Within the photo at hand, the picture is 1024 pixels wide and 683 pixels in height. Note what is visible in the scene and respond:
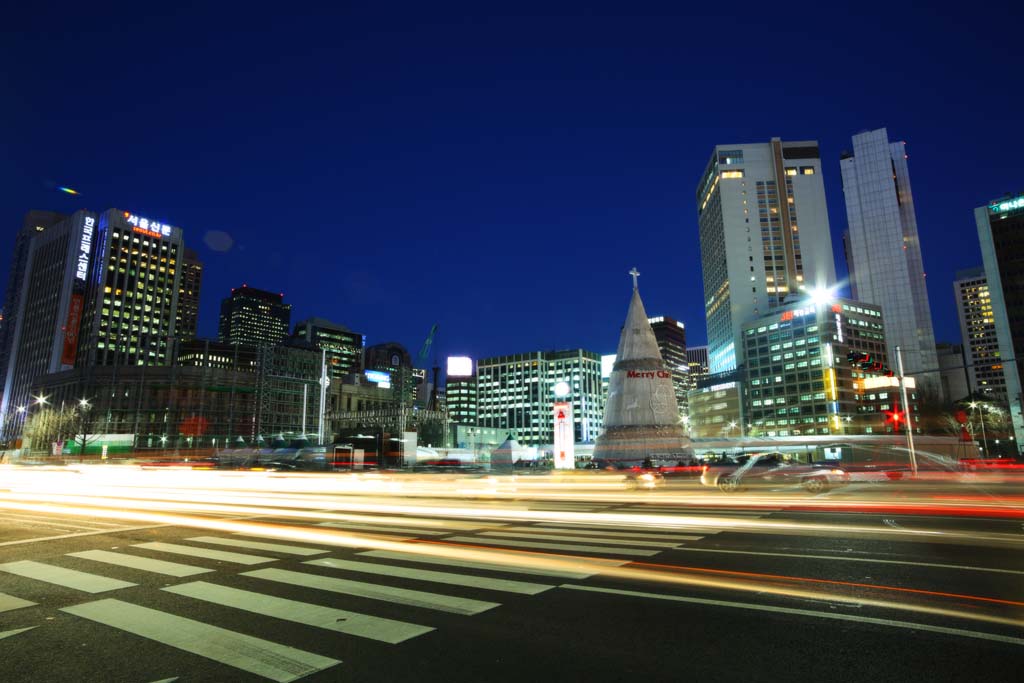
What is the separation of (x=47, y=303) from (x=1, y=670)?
189 meters

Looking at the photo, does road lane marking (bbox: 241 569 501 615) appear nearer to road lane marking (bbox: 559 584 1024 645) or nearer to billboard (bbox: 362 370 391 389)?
road lane marking (bbox: 559 584 1024 645)

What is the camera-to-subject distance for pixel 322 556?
9406 millimetres

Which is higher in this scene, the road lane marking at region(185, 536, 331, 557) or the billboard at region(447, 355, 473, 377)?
the billboard at region(447, 355, 473, 377)

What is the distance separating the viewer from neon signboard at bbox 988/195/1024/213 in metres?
110

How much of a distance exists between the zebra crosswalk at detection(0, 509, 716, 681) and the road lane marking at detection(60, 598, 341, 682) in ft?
0.05

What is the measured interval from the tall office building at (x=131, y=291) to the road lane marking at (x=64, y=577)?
15364 cm

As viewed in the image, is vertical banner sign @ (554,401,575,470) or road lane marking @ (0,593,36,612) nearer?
road lane marking @ (0,593,36,612)

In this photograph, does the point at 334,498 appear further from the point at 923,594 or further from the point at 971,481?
the point at 971,481

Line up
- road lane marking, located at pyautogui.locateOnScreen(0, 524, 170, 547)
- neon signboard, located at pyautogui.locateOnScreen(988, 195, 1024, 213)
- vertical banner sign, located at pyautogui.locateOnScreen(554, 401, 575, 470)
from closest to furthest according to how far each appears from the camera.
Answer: road lane marking, located at pyautogui.locateOnScreen(0, 524, 170, 547) → vertical banner sign, located at pyautogui.locateOnScreen(554, 401, 575, 470) → neon signboard, located at pyautogui.locateOnScreen(988, 195, 1024, 213)

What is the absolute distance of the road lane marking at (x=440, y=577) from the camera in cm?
710

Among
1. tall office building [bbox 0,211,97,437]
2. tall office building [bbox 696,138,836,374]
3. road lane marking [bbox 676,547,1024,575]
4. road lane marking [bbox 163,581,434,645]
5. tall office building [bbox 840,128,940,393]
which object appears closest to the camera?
road lane marking [bbox 163,581,434,645]

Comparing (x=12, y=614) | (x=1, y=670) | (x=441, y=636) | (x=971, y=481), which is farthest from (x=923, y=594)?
(x=971, y=481)

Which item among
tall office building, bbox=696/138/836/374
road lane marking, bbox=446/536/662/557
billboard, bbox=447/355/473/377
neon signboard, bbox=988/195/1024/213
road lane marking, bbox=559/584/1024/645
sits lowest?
road lane marking, bbox=446/536/662/557

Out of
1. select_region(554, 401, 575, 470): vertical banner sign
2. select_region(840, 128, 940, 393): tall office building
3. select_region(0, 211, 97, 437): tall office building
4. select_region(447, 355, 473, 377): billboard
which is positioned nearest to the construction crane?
select_region(447, 355, 473, 377): billboard
